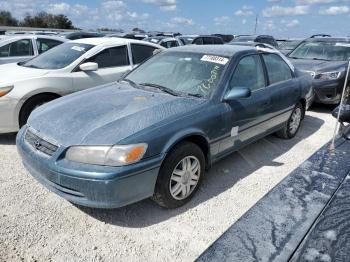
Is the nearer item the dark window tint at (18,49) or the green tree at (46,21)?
the dark window tint at (18,49)

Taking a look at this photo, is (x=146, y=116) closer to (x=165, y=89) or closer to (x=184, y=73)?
(x=165, y=89)

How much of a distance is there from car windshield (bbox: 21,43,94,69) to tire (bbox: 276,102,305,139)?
3479 millimetres

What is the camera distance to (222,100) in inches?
143

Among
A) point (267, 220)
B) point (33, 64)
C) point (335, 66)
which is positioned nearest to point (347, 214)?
point (267, 220)

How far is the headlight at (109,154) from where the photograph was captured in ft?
8.89

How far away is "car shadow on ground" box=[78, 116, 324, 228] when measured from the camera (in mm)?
3158

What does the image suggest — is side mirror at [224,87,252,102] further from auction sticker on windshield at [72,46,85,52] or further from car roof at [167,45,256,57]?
auction sticker on windshield at [72,46,85,52]

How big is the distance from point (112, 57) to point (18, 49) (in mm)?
3263

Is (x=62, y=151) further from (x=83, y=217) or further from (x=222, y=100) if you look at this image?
(x=222, y=100)

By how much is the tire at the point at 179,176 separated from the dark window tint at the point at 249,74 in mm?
985

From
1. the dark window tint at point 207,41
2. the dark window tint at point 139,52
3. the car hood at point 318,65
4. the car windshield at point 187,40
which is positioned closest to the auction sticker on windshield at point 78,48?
the dark window tint at point 139,52

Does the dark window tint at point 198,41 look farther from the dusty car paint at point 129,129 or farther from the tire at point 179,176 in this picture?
the tire at point 179,176

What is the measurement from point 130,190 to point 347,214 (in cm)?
171

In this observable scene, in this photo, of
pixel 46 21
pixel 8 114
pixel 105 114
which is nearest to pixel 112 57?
pixel 8 114
